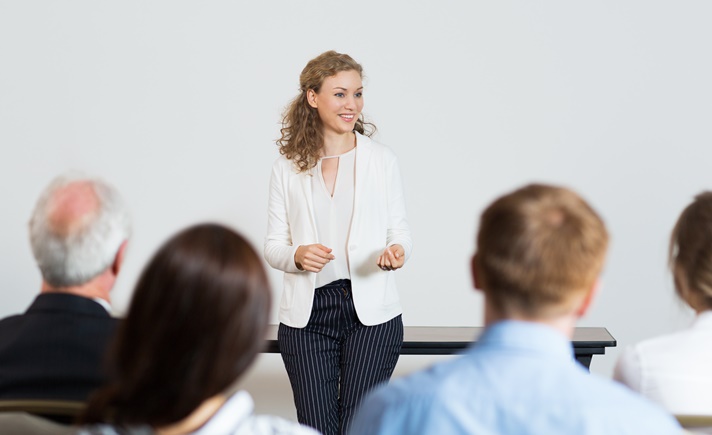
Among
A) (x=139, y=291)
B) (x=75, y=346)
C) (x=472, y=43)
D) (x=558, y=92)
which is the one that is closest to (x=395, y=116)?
(x=472, y=43)

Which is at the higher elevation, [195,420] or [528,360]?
[528,360]

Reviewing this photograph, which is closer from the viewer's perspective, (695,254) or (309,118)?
(695,254)

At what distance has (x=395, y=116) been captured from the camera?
516 cm

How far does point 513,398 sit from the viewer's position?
1.44 metres

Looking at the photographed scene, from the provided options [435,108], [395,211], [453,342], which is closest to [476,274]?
[395,211]

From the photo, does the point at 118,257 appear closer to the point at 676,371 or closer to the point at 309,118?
the point at 676,371

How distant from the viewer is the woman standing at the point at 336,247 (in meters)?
3.47

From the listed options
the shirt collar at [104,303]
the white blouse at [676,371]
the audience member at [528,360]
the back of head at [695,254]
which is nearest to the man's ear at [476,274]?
the audience member at [528,360]

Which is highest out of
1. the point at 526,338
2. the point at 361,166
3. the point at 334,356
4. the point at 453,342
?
the point at 361,166

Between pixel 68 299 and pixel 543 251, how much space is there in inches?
37.4

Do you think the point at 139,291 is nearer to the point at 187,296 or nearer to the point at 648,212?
the point at 187,296

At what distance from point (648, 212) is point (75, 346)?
3.90 m

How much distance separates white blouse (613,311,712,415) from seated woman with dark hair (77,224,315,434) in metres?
0.94

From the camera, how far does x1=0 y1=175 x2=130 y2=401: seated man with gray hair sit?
1.85m
